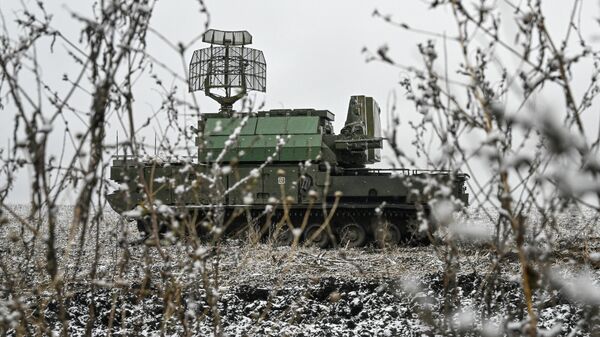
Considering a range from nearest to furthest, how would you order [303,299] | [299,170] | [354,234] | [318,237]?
[303,299]
[299,170]
[354,234]
[318,237]

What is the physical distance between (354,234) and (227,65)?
4515mm

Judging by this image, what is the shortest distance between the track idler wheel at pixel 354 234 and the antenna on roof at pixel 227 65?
357 centimetres

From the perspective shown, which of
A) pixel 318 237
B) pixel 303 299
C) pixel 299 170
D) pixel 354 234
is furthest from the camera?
→ pixel 318 237

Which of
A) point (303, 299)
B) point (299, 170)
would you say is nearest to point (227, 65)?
point (299, 170)

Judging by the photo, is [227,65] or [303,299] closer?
[303,299]

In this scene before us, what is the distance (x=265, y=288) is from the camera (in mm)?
7766

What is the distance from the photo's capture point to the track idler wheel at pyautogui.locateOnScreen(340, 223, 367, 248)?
13656mm

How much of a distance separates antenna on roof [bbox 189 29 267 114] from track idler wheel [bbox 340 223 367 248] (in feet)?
11.7

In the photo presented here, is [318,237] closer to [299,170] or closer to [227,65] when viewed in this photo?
[299,170]

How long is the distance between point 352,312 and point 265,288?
1.29 m

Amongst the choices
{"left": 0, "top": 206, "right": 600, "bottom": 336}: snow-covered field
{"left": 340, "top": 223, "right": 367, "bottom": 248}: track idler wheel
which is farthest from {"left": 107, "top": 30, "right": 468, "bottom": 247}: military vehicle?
{"left": 0, "top": 206, "right": 600, "bottom": 336}: snow-covered field

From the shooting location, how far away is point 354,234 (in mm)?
13711

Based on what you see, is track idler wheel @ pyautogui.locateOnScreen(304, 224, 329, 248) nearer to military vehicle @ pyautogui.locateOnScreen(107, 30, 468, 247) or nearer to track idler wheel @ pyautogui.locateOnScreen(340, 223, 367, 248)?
military vehicle @ pyautogui.locateOnScreen(107, 30, 468, 247)

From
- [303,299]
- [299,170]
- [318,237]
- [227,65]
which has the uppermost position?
[227,65]
